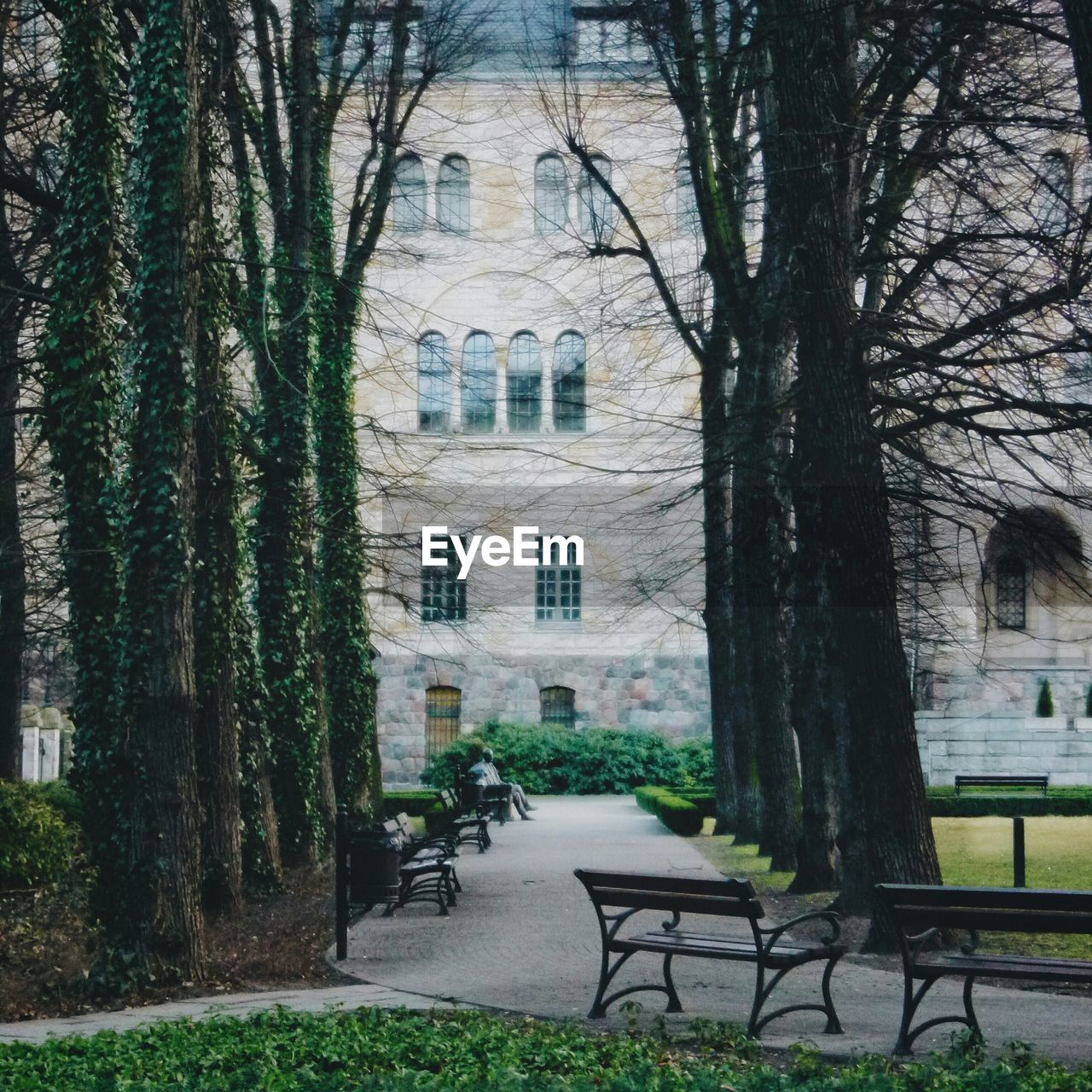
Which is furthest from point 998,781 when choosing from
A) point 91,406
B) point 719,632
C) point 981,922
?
point 981,922

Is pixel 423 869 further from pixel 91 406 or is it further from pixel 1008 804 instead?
pixel 1008 804

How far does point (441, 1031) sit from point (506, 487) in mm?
31282

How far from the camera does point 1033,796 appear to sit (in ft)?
99.5

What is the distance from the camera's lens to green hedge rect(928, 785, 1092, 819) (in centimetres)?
2941

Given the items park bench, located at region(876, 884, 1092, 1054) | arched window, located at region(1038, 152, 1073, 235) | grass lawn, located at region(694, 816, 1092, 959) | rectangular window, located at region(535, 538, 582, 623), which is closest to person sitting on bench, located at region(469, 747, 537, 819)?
grass lawn, located at region(694, 816, 1092, 959)

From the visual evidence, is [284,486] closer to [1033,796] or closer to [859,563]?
[859,563]

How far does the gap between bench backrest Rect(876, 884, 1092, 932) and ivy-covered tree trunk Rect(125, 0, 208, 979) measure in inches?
205

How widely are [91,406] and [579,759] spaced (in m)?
24.9

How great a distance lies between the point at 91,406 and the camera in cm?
1312

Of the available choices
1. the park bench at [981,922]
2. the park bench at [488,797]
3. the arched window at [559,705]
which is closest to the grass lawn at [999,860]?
the park bench at [488,797]

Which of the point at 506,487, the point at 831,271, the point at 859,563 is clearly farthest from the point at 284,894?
the point at 506,487

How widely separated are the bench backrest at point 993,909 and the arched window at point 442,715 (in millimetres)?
32508

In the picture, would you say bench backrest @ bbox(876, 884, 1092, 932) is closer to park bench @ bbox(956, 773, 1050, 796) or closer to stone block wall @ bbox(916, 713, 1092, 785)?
park bench @ bbox(956, 773, 1050, 796)

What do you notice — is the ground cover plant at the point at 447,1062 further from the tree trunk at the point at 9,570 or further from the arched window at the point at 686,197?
the tree trunk at the point at 9,570
